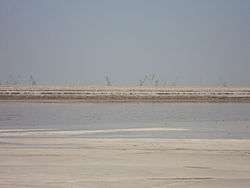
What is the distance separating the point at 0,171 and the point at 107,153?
327 cm

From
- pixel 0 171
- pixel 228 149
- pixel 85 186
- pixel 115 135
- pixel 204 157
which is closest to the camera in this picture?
pixel 85 186

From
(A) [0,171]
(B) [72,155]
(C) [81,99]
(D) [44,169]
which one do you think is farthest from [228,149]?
(C) [81,99]

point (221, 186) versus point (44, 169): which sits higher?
point (44, 169)

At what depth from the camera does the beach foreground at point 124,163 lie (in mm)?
9086

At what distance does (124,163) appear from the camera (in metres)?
11.0

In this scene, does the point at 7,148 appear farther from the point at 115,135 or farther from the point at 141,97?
the point at 141,97

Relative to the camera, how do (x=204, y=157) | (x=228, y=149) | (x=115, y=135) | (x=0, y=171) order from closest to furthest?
1. (x=0, y=171)
2. (x=204, y=157)
3. (x=228, y=149)
4. (x=115, y=135)

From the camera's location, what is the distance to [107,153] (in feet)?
41.1

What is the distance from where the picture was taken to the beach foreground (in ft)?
29.8

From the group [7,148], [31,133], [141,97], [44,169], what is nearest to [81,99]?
[141,97]

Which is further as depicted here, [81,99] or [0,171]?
[81,99]

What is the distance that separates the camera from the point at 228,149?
13.5 m

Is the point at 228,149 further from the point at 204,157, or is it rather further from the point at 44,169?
the point at 44,169

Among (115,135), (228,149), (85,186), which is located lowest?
(85,186)
